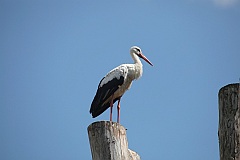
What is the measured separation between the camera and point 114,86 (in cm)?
1085

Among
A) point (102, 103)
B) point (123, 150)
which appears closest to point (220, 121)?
point (123, 150)

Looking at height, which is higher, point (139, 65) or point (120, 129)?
point (139, 65)

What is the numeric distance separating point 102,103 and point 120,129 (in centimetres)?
545

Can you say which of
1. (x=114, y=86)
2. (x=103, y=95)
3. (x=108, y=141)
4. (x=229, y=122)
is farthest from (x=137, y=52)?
(x=229, y=122)

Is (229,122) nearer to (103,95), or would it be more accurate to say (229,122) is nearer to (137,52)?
(103,95)

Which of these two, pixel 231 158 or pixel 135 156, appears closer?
pixel 231 158

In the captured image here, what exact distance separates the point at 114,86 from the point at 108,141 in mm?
5690

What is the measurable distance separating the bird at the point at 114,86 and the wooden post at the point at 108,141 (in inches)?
210

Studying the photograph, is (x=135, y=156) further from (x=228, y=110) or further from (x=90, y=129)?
(x=228, y=110)

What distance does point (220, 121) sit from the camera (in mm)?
4965

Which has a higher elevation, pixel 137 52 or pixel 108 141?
pixel 137 52

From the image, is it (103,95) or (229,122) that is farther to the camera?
(103,95)

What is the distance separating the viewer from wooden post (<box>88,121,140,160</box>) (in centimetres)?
513

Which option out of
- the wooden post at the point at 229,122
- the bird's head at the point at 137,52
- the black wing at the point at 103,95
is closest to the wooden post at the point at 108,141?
the wooden post at the point at 229,122
